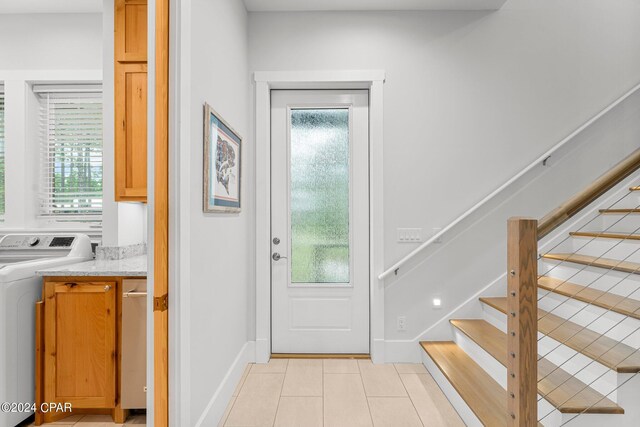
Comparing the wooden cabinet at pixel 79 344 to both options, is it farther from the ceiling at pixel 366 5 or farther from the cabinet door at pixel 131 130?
the ceiling at pixel 366 5

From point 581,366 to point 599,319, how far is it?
1.15 feet

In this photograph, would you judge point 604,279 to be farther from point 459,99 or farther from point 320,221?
point 320,221

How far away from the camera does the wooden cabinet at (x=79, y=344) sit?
2.05 metres

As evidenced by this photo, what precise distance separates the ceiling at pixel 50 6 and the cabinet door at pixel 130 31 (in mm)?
462

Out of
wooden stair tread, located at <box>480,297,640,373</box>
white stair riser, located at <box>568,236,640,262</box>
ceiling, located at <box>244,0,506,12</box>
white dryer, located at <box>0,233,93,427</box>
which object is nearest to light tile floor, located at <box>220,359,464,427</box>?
wooden stair tread, located at <box>480,297,640,373</box>

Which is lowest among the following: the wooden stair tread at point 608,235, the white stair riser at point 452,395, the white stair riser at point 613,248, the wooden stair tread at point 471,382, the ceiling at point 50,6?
the white stair riser at point 452,395

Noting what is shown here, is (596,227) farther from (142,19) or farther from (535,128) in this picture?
(142,19)

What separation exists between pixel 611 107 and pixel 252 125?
2978mm

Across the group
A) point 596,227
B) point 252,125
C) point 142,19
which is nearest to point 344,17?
point 252,125

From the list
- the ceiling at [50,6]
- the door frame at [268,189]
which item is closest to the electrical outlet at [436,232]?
the door frame at [268,189]

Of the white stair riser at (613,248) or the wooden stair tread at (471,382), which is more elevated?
the white stair riser at (613,248)

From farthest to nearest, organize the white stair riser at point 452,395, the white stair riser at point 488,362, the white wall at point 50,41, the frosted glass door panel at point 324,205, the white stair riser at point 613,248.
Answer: the frosted glass door panel at point 324,205 < the white wall at point 50,41 < the white stair riser at point 613,248 < the white stair riser at point 452,395 < the white stair riser at point 488,362

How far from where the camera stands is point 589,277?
8.00 feet

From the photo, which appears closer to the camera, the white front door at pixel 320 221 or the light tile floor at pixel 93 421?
the light tile floor at pixel 93 421
